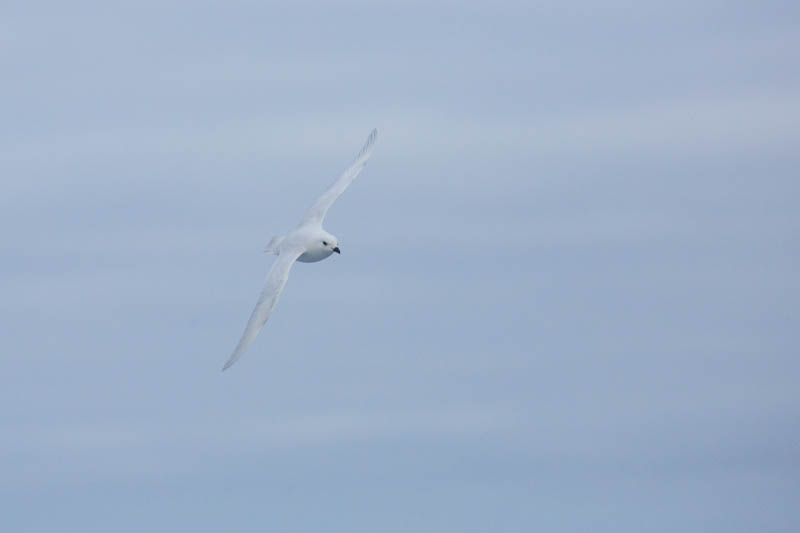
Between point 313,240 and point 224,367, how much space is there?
10.4m

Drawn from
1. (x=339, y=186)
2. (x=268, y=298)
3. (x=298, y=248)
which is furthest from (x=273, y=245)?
(x=339, y=186)

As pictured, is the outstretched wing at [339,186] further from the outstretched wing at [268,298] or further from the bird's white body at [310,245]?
the outstretched wing at [268,298]

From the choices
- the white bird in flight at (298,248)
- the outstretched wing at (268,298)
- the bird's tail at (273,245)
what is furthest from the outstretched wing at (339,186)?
the outstretched wing at (268,298)

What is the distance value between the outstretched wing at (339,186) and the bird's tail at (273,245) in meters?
2.79

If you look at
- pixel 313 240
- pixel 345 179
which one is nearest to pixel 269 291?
pixel 313 240

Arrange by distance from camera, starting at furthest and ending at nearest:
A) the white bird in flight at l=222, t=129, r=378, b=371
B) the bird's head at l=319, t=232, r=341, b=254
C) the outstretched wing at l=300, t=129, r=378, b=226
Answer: the outstretched wing at l=300, t=129, r=378, b=226 → the bird's head at l=319, t=232, r=341, b=254 → the white bird in flight at l=222, t=129, r=378, b=371

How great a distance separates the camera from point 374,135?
75.2m

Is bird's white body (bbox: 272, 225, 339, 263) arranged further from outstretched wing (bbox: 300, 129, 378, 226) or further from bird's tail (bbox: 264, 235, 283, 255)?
outstretched wing (bbox: 300, 129, 378, 226)

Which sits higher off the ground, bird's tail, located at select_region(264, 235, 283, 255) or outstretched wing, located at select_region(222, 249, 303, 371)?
bird's tail, located at select_region(264, 235, 283, 255)

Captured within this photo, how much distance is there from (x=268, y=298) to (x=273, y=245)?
4.71 metres

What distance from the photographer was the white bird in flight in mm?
61250

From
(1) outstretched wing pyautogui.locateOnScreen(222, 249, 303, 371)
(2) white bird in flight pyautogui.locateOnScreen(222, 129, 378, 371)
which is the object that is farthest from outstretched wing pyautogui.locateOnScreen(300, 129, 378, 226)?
(1) outstretched wing pyautogui.locateOnScreen(222, 249, 303, 371)


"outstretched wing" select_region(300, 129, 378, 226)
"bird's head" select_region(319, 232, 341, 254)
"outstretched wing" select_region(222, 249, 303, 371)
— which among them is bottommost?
"outstretched wing" select_region(222, 249, 303, 371)

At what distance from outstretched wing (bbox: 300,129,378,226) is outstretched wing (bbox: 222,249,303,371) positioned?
532 cm
